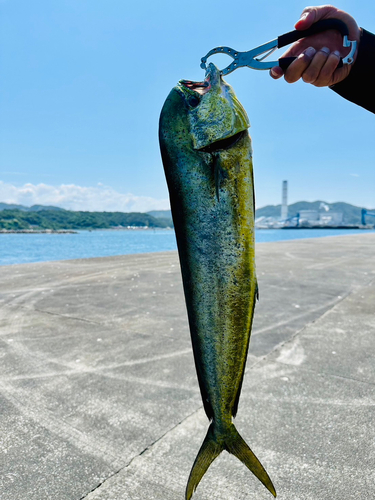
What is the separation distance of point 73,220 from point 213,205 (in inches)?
5376

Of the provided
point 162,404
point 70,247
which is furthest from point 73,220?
point 162,404

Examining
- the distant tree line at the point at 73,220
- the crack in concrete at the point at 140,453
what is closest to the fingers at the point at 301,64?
the crack in concrete at the point at 140,453

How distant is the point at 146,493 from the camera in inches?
99.5

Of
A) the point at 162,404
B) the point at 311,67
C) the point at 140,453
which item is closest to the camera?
the point at 311,67

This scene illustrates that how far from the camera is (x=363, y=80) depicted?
1.96m

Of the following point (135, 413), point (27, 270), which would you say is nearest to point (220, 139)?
point (135, 413)

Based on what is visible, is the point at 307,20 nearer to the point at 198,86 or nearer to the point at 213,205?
the point at 198,86

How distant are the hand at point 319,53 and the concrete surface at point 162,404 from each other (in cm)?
272

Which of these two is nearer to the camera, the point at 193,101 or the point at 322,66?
the point at 193,101

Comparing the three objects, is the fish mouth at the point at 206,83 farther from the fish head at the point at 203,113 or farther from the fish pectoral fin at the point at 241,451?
the fish pectoral fin at the point at 241,451

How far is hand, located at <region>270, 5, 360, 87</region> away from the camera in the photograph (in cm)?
173

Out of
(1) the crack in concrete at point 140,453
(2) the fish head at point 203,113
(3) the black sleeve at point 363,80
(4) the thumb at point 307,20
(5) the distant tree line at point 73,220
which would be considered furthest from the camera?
(5) the distant tree line at point 73,220

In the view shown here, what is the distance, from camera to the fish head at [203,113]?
1.36 meters

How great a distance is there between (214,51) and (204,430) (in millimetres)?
3108
